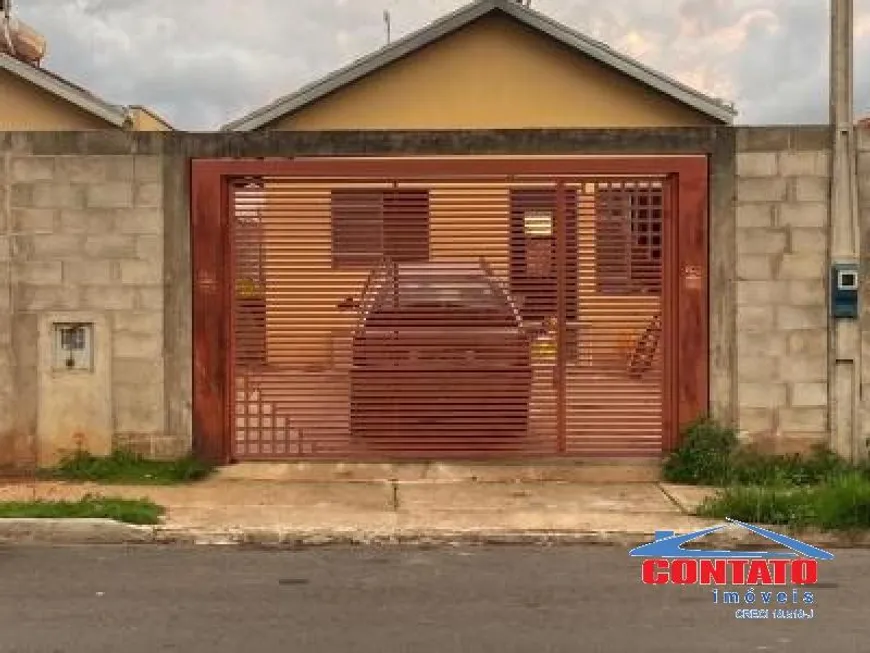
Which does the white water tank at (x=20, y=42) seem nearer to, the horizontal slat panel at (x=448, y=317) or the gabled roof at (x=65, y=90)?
the gabled roof at (x=65, y=90)

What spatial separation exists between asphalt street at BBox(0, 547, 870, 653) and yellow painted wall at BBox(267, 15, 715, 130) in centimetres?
1203

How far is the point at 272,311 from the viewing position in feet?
32.9

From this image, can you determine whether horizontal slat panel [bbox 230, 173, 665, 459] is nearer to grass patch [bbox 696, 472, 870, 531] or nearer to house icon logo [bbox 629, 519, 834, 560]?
grass patch [bbox 696, 472, 870, 531]

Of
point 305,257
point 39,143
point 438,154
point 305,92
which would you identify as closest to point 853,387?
point 438,154

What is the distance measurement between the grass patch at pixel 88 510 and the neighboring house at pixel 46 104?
13078 mm

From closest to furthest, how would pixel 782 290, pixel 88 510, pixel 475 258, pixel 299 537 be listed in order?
pixel 299 537, pixel 88 510, pixel 782 290, pixel 475 258

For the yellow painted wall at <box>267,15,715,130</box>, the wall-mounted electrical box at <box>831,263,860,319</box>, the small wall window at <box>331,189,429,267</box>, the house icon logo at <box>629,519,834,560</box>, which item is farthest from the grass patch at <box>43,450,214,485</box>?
the yellow painted wall at <box>267,15,715,130</box>

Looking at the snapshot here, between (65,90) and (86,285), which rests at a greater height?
(65,90)

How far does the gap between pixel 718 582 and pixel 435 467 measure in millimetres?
3720

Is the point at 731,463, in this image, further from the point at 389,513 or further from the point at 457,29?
the point at 457,29

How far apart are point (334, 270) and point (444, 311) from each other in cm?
106

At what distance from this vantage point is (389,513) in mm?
8273

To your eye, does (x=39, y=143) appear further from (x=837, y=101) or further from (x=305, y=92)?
(x=305, y=92)

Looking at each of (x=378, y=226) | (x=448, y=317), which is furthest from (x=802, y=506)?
(x=378, y=226)
